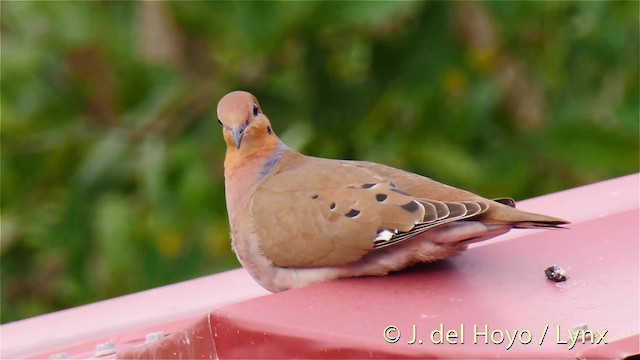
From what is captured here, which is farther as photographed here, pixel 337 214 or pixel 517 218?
pixel 337 214

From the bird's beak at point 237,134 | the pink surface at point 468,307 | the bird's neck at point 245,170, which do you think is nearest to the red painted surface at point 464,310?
the pink surface at point 468,307

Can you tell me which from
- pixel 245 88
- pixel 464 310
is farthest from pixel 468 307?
pixel 245 88

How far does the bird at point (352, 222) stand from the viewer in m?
2.54

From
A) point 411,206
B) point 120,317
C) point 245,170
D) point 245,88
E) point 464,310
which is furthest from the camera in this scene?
point 245,88

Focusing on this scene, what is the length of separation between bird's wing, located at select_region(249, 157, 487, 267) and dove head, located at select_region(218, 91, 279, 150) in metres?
0.32

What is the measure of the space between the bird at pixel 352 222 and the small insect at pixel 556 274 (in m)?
0.08

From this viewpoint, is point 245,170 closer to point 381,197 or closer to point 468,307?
point 381,197

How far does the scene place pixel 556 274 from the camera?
2.42 metres

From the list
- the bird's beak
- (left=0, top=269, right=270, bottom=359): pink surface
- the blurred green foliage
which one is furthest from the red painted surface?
the blurred green foliage

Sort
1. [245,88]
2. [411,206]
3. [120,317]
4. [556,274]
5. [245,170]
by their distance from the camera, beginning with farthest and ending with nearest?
[245,88], [120,317], [245,170], [411,206], [556,274]

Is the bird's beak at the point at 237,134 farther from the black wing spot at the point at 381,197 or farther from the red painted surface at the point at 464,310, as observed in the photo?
the black wing spot at the point at 381,197

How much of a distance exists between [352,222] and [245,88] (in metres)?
2.75

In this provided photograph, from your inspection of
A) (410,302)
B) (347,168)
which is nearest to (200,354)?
(410,302)

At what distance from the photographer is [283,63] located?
5.38 m
